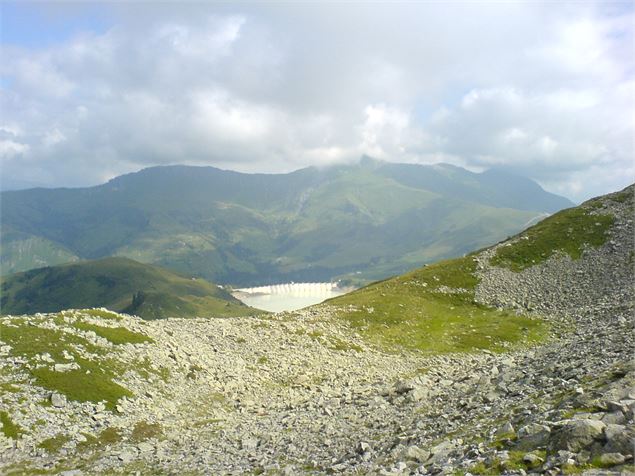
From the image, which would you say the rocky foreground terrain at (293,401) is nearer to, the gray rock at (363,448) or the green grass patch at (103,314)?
the gray rock at (363,448)

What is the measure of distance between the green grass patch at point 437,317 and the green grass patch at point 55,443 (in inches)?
1550

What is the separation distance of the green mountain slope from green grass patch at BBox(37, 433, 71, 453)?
130ft

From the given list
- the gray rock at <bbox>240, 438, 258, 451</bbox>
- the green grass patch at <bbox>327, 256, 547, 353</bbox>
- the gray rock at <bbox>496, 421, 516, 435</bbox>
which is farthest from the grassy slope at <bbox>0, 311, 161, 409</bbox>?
the green grass patch at <bbox>327, 256, 547, 353</bbox>

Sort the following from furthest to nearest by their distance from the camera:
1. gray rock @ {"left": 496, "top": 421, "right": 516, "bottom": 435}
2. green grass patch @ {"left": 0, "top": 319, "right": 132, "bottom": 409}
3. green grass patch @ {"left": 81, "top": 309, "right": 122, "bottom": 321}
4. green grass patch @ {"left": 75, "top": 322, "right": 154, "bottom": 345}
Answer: green grass patch @ {"left": 81, "top": 309, "right": 122, "bottom": 321}
green grass patch @ {"left": 75, "top": 322, "right": 154, "bottom": 345}
green grass patch @ {"left": 0, "top": 319, "right": 132, "bottom": 409}
gray rock @ {"left": 496, "top": 421, "right": 516, "bottom": 435}

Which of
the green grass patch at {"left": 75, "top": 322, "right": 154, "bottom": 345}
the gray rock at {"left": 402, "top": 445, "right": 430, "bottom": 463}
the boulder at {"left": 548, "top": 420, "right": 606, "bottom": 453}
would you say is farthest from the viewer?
the green grass patch at {"left": 75, "top": 322, "right": 154, "bottom": 345}

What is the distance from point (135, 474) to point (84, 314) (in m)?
29.1

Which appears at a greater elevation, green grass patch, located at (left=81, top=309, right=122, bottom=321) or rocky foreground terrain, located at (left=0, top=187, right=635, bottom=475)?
green grass patch, located at (left=81, top=309, right=122, bottom=321)

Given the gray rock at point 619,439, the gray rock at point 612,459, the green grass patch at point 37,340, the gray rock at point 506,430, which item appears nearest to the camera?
the gray rock at point 612,459

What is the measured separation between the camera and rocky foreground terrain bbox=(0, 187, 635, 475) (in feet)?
64.1

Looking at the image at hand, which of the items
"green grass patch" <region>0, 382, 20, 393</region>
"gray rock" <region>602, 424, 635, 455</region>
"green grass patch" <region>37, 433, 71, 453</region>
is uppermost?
"gray rock" <region>602, 424, 635, 455</region>

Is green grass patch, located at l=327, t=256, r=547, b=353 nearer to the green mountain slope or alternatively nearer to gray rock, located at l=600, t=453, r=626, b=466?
the green mountain slope

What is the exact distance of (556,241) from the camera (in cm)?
8975

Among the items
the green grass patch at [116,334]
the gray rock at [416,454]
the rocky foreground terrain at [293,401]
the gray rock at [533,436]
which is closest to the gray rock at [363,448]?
the rocky foreground terrain at [293,401]

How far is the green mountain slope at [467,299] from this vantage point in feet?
207
